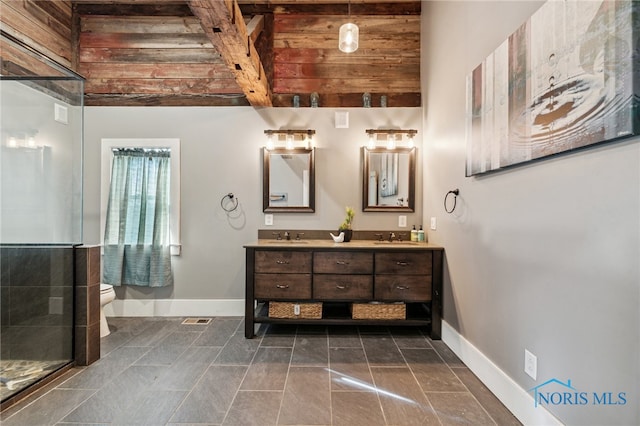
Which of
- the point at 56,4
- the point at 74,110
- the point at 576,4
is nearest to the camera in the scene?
the point at 576,4

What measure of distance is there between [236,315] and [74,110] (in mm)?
2347

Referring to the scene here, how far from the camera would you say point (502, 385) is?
1.66 metres

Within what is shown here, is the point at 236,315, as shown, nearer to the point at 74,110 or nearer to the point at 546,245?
the point at 74,110

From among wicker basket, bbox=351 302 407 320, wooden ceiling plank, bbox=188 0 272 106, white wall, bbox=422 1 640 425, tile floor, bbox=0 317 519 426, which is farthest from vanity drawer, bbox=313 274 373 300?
wooden ceiling plank, bbox=188 0 272 106

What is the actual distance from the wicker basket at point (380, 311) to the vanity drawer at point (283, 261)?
584mm

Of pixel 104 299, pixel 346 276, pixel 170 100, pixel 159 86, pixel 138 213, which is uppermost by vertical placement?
pixel 159 86

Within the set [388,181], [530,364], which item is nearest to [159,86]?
[388,181]

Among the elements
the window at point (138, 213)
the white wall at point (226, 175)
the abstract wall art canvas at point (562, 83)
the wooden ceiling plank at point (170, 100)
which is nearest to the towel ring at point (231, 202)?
the white wall at point (226, 175)

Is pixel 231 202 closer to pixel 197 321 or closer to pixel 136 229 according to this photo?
pixel 136 229

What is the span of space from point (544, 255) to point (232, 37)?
2.18 metres

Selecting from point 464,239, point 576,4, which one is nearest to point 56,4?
point 576,4

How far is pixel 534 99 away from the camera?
1.39 m

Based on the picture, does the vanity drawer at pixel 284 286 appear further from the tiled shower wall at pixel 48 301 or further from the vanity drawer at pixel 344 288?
the tiled shower wall at pixel 48 301
